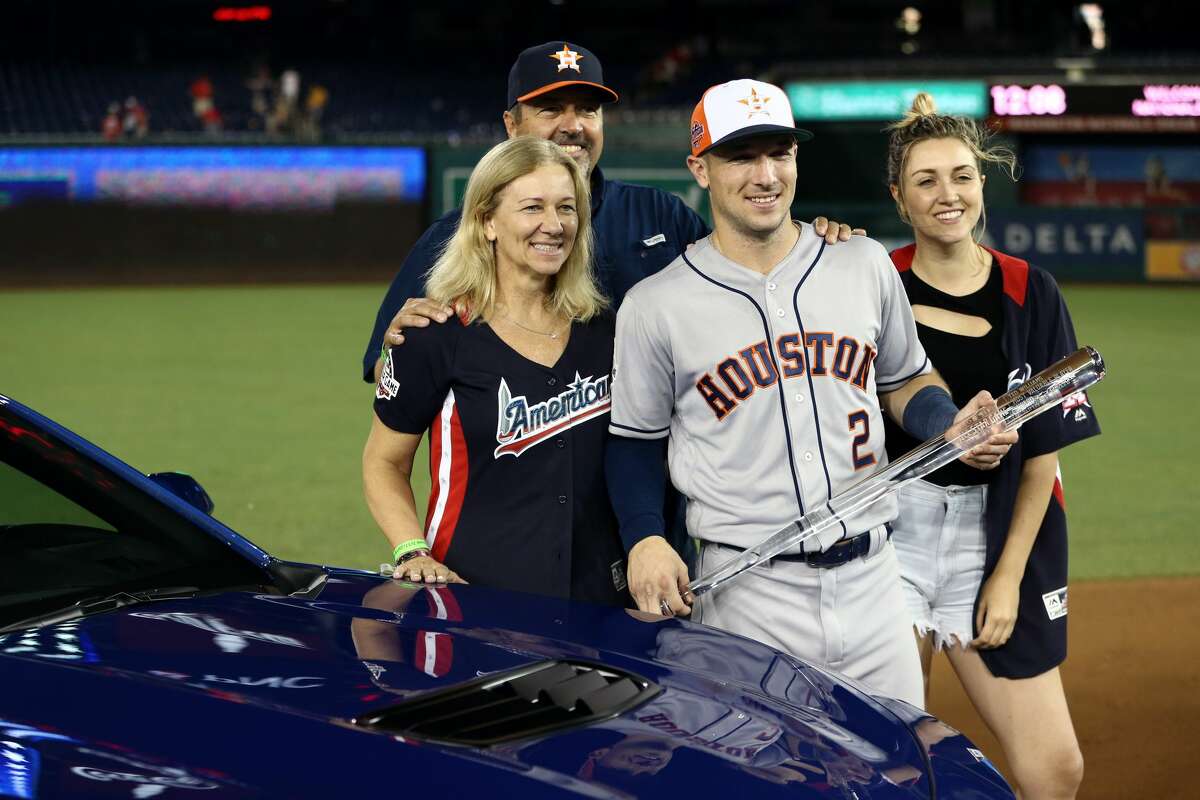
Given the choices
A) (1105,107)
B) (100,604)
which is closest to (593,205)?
(100,604)

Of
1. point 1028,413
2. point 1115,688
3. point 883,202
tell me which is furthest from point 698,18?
point 1028,413

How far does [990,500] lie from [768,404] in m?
0.78

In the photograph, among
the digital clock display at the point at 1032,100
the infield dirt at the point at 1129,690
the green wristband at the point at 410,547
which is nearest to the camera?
the green wristband at the point at 410,547

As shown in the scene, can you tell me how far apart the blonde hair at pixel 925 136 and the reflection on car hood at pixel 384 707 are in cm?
144

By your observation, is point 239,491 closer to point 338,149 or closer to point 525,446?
point 525,446

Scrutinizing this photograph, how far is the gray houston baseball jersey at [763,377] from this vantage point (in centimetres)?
306

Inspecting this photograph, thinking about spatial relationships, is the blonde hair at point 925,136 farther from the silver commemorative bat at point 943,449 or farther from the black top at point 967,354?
the silver commemorative bat at point 943,449

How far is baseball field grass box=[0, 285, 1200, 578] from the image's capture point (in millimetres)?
8023

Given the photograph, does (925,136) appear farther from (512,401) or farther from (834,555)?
(512,401)

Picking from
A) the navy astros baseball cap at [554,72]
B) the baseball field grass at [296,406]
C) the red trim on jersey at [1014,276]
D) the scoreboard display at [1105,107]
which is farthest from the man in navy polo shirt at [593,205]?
the scoreboard display at [1105,107]

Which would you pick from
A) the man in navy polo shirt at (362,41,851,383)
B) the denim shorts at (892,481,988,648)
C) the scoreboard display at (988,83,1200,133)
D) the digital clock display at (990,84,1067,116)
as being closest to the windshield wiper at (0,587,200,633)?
the man in navy polo shirt at (362,41,851,383)

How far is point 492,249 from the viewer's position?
11.2ft

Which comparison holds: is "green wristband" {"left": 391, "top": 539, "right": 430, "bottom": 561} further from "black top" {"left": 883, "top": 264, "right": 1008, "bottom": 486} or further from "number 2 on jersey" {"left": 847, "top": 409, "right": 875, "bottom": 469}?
"black top" {"left": 883, "top": 264, "right": 1008, "bottom": 486}

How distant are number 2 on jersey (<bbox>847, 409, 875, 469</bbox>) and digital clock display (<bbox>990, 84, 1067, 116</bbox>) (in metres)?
25.2
